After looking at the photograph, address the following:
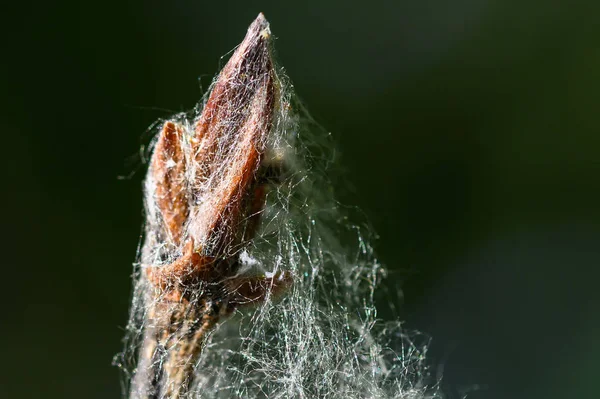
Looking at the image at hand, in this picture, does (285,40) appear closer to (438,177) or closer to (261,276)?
(438,177)

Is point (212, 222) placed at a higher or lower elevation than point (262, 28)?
lower

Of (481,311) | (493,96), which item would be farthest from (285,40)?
(481,311)

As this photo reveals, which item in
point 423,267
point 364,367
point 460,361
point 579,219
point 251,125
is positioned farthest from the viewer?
point 579,219

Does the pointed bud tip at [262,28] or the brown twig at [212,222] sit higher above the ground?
Answer: the pointed bud tip at [262,28]

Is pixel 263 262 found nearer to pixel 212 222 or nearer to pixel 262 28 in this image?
pixel 212 222

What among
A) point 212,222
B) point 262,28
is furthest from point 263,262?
point 262,28

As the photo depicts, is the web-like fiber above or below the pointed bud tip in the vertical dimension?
below

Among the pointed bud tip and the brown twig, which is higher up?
the pointed bud tip

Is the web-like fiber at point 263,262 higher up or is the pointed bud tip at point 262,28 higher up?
the pointed bud tip at point 262,28
